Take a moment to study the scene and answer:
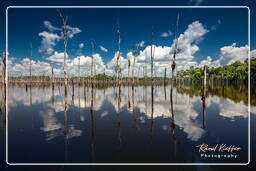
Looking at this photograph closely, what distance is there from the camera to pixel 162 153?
7.04 metres

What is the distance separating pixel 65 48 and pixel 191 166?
76.5 ft

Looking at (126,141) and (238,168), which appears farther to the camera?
(126,141)

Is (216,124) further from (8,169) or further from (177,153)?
(8,169)

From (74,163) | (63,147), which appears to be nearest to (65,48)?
(63,147)

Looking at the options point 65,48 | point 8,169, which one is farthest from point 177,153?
point 65,48

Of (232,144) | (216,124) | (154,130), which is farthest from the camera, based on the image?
(216,124)

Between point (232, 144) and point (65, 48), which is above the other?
point (65, 48)

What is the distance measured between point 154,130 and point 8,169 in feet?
25.0

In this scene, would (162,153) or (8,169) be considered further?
(162,153)

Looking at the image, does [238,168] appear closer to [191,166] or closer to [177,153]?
[191,166]

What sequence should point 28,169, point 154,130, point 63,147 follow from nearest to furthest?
point 28,169 → point 63,147 → point 154,130

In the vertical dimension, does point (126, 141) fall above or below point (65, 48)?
below

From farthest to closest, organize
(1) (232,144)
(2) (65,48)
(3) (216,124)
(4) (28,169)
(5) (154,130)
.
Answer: (2) (65,48), (3) (216,124), (5) (154,130), (1) (232,144), (4) (28,169)

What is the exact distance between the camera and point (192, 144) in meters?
8.02
